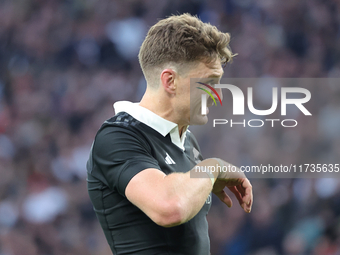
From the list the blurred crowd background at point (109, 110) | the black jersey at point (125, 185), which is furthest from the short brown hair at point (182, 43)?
the blurred crowd background at point (109, 110)

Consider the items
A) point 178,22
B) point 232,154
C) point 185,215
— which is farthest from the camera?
point 232,154

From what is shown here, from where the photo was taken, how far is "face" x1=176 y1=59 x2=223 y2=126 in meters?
1.31

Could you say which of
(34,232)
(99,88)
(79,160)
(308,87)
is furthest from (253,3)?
(34,232)

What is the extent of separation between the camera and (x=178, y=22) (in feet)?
4.36

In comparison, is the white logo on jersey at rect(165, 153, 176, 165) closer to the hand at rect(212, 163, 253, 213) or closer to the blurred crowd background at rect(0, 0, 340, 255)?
the hand at rect(212, 163, 253, 213)

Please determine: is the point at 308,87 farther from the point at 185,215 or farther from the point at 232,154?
the point at 185,215

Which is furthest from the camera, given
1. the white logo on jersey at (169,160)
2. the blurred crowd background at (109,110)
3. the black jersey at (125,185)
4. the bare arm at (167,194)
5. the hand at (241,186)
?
the blurred crowd background at (109,110)

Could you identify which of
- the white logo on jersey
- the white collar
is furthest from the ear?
the white logo on jersey

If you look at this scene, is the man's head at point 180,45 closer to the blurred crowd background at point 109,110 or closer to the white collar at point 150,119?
the white collar at point 150,119

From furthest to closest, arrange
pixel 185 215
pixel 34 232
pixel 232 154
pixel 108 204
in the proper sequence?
pixel 34 232, pixel 232 154, pixel 108 204, pixel 185 215

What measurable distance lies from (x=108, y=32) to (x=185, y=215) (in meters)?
2.98

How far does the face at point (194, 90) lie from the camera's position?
131cm

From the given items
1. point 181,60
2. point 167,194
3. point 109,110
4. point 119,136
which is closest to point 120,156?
point 119,136

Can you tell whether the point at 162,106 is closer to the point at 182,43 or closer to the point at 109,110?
the point at 182,43
